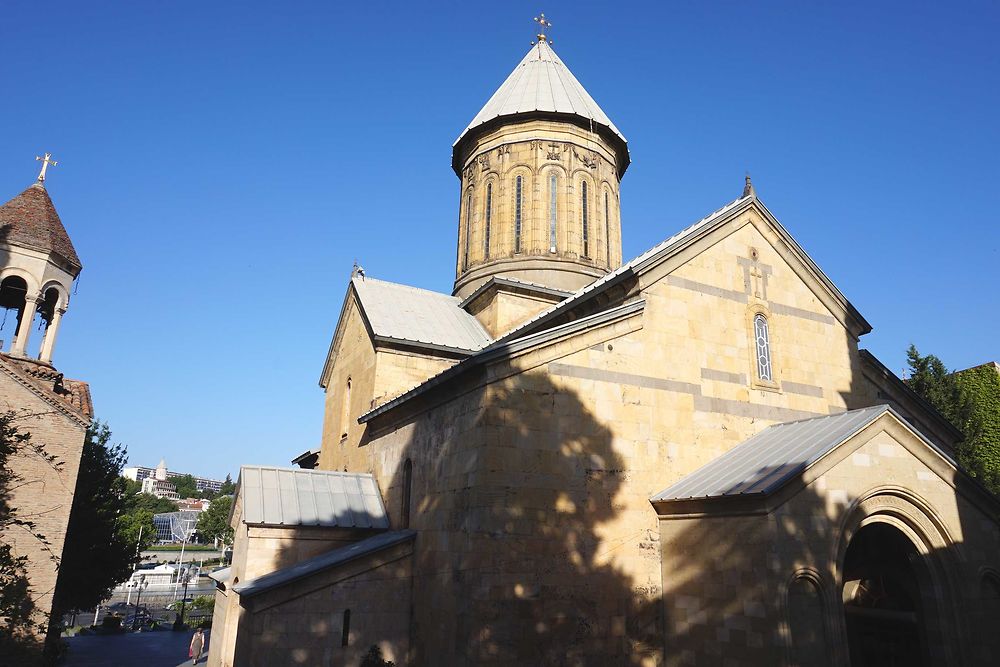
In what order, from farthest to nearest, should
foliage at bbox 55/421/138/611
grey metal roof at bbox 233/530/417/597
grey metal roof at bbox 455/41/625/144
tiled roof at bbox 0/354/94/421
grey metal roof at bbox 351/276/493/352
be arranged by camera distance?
foliage at bbox 55/421/138/611 → grey metal roof at bbox 455/41/625/144 → grey metal roof at bbox 351/276/493/352 → tiled roof at bbox 0/354/94/421 → grey metal roof at bbox 233/530/417/597

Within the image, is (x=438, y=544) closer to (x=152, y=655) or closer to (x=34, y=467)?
(x=34, y=467)

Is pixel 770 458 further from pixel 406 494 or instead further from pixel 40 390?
pixel 40 390

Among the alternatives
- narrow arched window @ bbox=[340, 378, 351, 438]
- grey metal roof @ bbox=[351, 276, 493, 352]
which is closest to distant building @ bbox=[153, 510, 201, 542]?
narrow arched window @ bbox=[340, 378, 351, 438]

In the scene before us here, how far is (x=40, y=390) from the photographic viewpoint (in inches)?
513

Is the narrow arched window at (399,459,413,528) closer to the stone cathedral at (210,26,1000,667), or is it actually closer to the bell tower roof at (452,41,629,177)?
the stone cathedral at (210,26,1000,667)

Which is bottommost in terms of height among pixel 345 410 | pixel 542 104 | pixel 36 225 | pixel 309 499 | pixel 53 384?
pixel 309 499

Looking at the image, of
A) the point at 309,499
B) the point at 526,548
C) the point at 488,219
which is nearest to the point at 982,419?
the point at 488,219

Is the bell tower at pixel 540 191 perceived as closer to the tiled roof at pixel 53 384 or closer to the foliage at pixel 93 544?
the tiled roof at pixel 53 384

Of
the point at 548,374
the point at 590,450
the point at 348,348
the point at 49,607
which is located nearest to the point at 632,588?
the point at 590,450

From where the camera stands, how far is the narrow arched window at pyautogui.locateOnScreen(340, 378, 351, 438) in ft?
47.9

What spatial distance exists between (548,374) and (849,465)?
3813 millimetres

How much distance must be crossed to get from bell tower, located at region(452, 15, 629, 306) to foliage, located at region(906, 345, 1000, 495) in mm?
9960

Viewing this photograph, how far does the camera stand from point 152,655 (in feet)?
63.9

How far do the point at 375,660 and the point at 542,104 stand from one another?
14243mm
